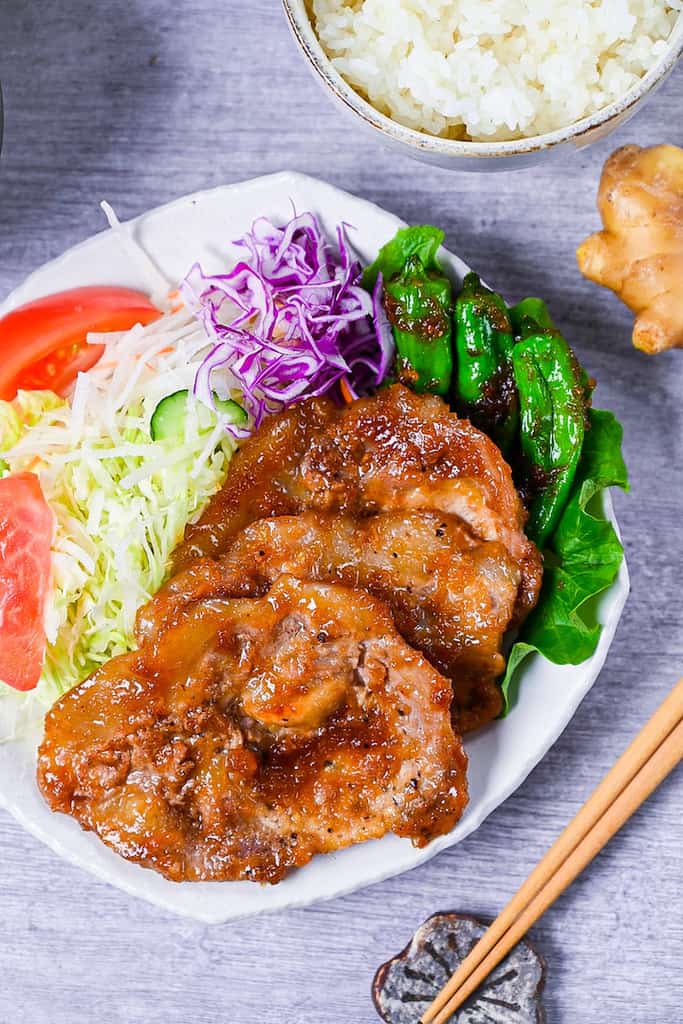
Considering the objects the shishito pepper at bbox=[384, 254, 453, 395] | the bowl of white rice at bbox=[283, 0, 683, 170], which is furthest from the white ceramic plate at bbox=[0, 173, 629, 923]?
the bowl of white rice at bbox=[283, 0, 683, 170]

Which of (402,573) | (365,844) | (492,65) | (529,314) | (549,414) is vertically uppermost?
(492,65)

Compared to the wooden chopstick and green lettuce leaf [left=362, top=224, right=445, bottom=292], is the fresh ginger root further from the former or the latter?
the wooden chopstick

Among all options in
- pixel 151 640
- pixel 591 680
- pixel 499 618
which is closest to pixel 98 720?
pixel 151 640

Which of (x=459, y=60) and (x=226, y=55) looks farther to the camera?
(x=226, y=55)

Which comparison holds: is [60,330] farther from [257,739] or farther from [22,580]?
[257,739]

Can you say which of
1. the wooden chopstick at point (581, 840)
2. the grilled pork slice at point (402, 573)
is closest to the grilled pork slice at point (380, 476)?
the grilled pork slice at point (402, 573)

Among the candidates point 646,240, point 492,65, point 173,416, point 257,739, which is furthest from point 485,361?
point 257,739

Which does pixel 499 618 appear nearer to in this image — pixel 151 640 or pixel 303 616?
pixel 303 616
